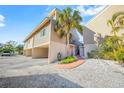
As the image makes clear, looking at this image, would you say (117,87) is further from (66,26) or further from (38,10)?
(66,26)

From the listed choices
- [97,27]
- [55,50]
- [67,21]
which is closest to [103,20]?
[97,27]

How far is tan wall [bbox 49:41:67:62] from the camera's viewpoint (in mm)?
13641

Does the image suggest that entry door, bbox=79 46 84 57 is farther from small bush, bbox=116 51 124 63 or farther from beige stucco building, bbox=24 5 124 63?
small bush, bbox=116 51 124 63

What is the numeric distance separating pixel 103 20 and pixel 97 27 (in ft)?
4.70

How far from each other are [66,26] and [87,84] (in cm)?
930

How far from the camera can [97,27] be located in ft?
56.2

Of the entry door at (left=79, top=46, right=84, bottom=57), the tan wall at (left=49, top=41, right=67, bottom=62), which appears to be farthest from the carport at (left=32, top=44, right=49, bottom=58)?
the tan wall at (left=49, top=41, right=67, bottom=62)

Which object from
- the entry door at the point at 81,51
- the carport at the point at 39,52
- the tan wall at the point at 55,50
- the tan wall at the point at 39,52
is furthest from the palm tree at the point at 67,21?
the tan wall at the point at 39,52

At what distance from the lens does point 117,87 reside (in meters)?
5.95

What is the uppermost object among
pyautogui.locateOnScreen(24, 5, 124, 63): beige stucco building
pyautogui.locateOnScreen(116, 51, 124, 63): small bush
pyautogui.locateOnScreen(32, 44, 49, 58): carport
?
pyautogui.locateOnScreen(24, 5, 124, 63): beige stucco building

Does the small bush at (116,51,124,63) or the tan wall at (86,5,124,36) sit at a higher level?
the tan wall at (86,5,124,36)

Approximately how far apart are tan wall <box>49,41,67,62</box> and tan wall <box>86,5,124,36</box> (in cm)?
474
